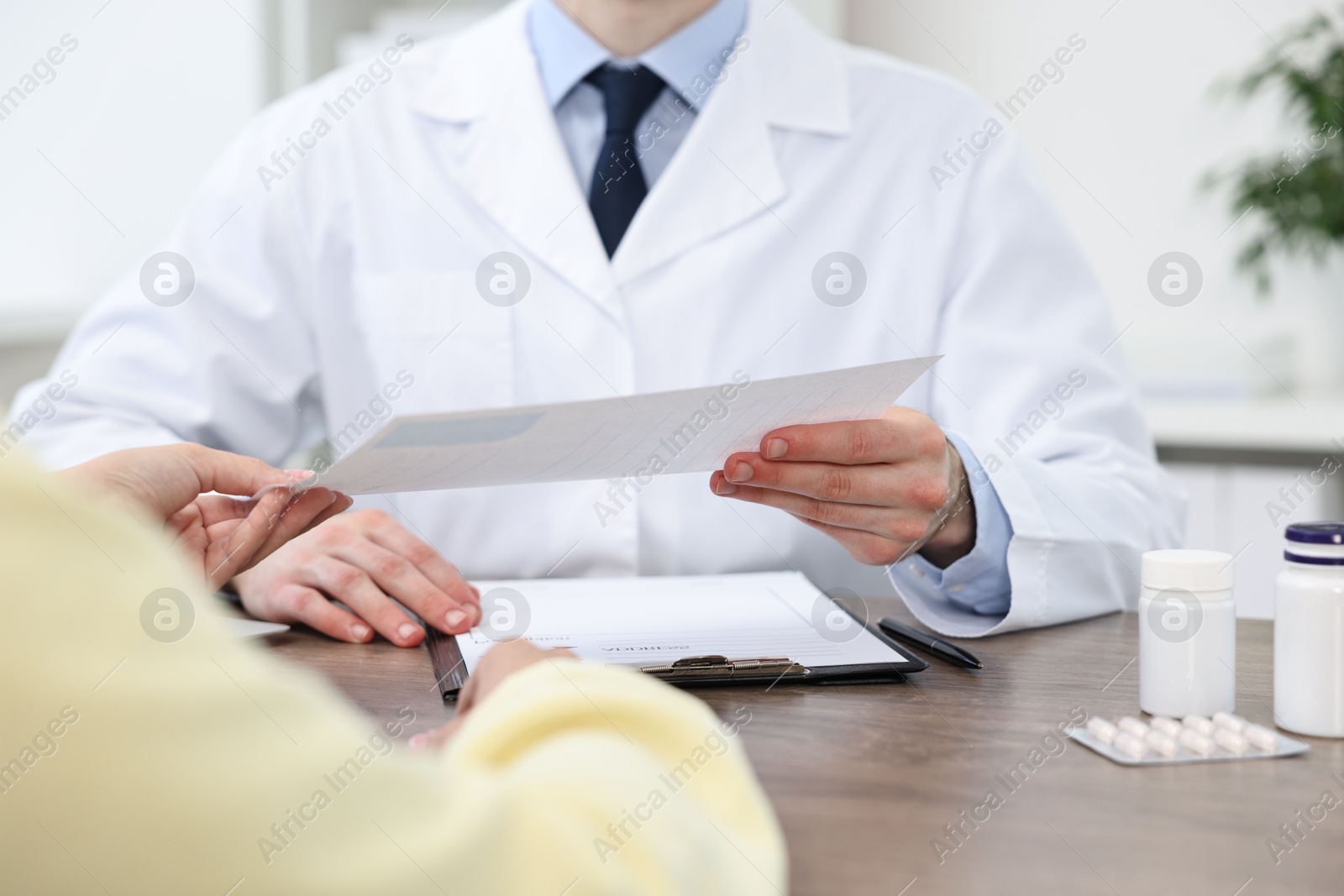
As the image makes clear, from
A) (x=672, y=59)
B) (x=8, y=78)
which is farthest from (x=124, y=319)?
(x=8, y=78)

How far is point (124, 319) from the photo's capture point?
1209 mm

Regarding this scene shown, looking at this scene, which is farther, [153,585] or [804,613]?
[804,613]

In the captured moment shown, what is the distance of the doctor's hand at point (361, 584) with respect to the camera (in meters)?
0.85

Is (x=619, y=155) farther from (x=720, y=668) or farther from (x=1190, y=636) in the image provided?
(x=1190, y=636)

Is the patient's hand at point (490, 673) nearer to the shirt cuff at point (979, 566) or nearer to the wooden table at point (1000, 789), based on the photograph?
the wooden table at point (1000, 789)

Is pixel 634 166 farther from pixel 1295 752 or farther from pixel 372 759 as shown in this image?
pixel 372 759

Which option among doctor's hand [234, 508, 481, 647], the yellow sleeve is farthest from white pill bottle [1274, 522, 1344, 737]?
doctor's hand [234, 508, 481, 647]

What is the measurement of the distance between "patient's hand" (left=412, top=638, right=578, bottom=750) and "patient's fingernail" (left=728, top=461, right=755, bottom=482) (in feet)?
0.64

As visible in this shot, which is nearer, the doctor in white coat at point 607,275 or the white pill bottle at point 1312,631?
the white pill bottle at point 1312,631

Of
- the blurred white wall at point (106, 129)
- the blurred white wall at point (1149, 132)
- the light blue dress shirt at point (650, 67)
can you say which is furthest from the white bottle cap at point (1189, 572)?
the blurred white wall at point (1149, 132)

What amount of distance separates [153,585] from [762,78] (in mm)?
1121

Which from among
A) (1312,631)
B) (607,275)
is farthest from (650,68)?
(1312,631)

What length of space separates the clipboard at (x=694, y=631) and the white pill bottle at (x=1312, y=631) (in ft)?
0.69

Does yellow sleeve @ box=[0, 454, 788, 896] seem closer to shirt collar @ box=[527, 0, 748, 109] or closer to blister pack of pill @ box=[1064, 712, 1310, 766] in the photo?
blister pack of pill @ box=[1064, 712, 1310, 766]
